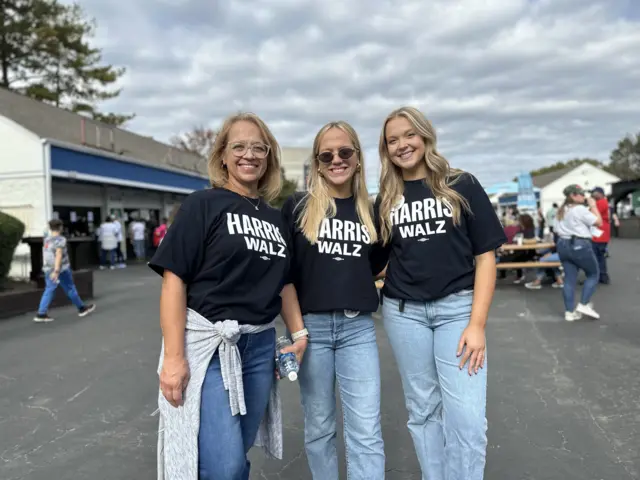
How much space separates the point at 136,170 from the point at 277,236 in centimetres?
1748

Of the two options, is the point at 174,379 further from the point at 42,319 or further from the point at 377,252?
the point at 42,319

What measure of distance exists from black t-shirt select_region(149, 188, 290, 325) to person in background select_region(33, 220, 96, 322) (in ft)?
22.2

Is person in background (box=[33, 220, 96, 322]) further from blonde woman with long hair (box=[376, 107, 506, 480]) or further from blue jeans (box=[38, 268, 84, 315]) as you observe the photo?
blonde woman with long hair (box=[376, 107, 506, 480])

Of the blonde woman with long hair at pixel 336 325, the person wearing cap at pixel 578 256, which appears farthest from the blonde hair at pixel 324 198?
the person wearing cap at pixel 578 256

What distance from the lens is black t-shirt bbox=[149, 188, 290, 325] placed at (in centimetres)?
183

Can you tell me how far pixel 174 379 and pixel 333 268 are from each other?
0.83m

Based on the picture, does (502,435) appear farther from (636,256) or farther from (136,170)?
(136,170)

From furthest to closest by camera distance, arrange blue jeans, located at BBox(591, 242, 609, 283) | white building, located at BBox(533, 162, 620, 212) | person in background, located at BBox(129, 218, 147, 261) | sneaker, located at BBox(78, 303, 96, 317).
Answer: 1. white building, located at BBox(533, 162, 620, 212)
2. person in background, located at BBox(129, 218, 147, 261)
3. blue jeans, located at BBox(591, 242, 609, 283)
4. sneaker, located at BBox(78, 303, 96, 317)

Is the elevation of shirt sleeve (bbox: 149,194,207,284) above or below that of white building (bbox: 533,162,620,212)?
below

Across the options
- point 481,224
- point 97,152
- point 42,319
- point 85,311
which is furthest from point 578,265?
point 97,152

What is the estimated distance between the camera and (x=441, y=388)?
2.18m

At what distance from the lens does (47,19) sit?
2422 centimetres

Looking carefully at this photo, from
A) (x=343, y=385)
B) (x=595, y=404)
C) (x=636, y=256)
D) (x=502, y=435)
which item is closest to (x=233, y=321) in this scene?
(x=343, y=385)

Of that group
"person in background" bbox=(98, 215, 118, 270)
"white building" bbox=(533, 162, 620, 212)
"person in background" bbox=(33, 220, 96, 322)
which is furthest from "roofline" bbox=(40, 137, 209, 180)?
"white building" bbox=(533, 162, 620, 212)
